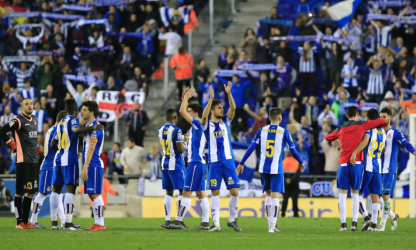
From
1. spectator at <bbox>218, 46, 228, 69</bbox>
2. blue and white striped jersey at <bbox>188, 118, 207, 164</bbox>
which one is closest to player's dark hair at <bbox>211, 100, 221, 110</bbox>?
blue and white striped jersey at <bbox>188, 118, 207, 164</bbox>

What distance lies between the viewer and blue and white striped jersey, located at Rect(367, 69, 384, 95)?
25.7 m

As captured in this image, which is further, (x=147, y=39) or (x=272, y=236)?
(x=147, y=39)

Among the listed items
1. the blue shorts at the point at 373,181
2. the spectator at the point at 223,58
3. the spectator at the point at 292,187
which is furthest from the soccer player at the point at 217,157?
the spectator at the point at 223,58

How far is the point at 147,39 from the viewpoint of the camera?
29719 millimetres

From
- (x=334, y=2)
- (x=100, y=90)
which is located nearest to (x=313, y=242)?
(x=100, y=90)

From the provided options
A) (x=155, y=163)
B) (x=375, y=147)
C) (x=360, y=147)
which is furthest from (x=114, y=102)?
(x=360, y=147)

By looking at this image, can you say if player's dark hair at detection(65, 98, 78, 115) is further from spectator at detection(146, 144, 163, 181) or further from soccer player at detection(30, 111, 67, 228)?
spectator at detection(146, 144, 163, 181)

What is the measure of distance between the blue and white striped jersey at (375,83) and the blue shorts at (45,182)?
13523mm

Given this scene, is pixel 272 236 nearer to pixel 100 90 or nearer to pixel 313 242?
pixel 313 242

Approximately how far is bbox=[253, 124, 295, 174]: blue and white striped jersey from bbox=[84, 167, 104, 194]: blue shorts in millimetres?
2956

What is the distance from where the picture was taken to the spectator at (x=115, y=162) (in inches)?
969

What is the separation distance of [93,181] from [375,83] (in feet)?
45.9

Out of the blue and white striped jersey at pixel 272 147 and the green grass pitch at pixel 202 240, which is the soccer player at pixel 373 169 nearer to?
the green grass pitch at pixel 202 240

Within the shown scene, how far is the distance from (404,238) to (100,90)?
1536 centimetres
